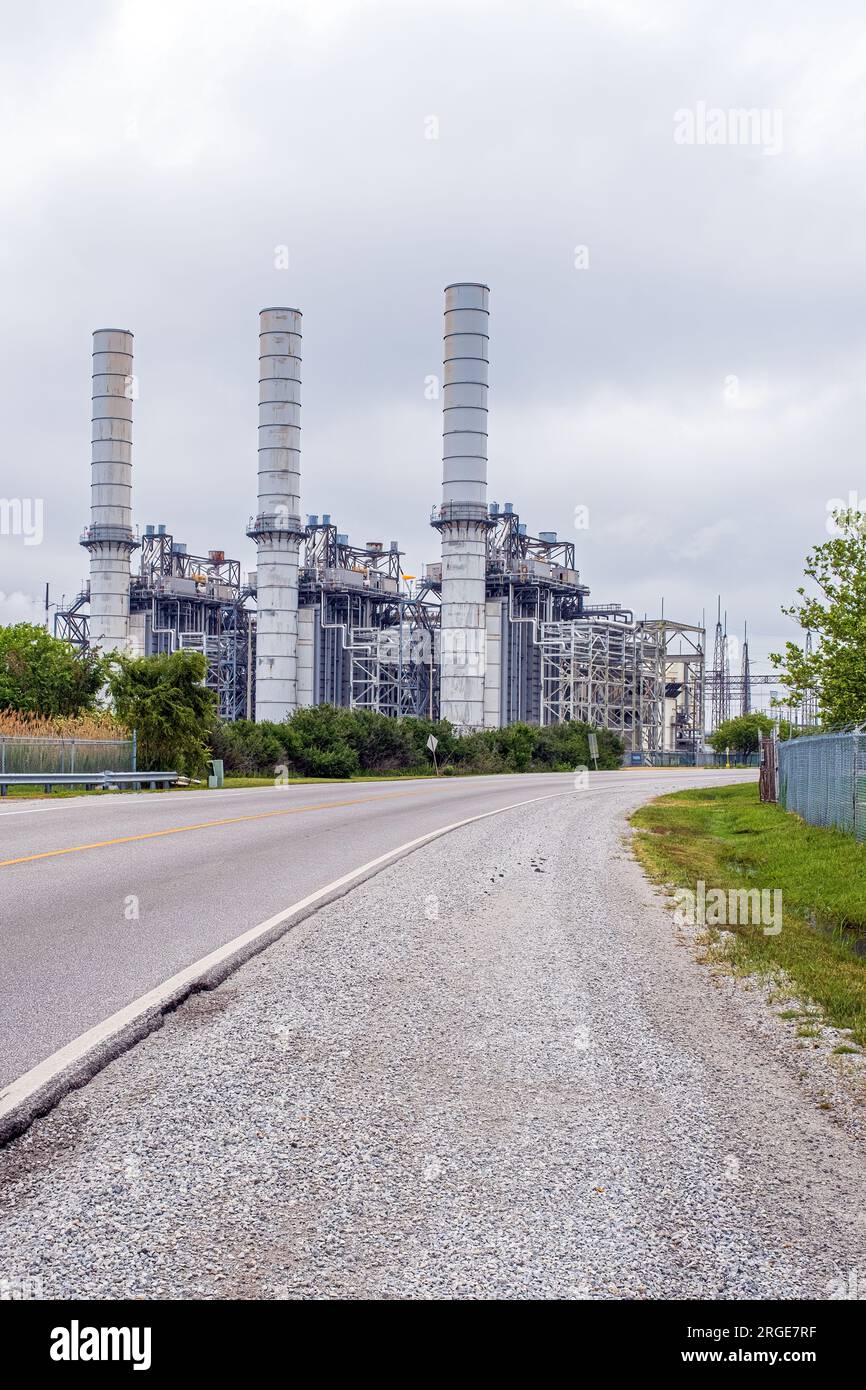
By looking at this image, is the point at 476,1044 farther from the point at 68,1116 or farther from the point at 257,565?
the point at 257,565

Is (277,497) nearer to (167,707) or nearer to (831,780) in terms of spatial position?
(167,707)

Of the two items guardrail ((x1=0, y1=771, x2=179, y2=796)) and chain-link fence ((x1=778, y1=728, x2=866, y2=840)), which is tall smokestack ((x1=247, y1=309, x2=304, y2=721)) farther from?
chain-link fence ((x1=778, y1=728, x2=866, y2=840))

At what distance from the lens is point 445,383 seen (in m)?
69.2

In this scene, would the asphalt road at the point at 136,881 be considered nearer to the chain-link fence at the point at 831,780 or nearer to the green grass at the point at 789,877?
the green grass at the point at 789,877

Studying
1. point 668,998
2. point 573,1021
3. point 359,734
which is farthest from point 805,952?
point 359,734

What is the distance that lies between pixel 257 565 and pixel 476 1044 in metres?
68.4

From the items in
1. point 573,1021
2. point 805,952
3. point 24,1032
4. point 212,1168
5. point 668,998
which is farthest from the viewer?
point 805,952

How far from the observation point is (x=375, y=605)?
8369 centimetres

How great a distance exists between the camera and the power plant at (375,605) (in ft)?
234

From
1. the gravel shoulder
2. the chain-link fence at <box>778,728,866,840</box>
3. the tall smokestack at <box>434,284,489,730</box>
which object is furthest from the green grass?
the tall smokestack at <box>434,284,489,730</box>

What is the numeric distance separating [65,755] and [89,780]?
1.32 m

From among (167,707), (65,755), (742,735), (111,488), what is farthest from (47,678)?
(742,735)

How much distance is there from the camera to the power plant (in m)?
71.2

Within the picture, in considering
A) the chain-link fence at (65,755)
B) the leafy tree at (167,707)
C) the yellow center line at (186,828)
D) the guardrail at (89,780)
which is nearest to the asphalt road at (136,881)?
the yellow center line at (186,828)
